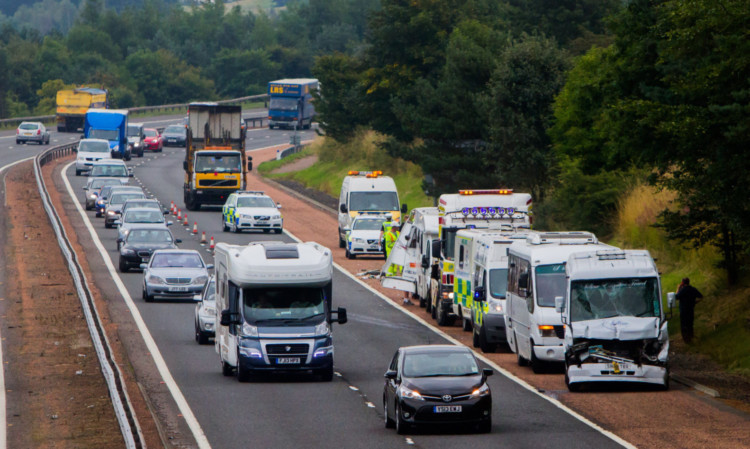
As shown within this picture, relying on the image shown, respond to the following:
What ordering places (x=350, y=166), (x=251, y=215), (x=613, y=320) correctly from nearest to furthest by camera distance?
(x=613, y=320) < (x=251, y=215) < (x=350, y=166)

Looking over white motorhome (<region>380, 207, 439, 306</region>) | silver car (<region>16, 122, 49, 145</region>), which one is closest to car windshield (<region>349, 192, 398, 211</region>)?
white motorhome (<region>380, 207, 439, 306</region>)

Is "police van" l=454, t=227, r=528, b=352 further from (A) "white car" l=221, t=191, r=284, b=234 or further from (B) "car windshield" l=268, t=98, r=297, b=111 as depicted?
(B) "car windshield" l=268, t=98, r=297, b=111

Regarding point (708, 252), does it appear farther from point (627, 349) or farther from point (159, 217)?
point (159, 217)

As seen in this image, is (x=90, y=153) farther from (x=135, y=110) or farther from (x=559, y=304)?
(x=559, y=304)

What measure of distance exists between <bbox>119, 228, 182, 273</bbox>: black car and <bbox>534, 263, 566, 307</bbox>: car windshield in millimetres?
18589

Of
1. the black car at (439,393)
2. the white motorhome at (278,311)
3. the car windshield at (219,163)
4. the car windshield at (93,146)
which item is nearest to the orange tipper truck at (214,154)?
the car windshield at (219,163)

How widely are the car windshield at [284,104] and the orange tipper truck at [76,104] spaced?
1602cm

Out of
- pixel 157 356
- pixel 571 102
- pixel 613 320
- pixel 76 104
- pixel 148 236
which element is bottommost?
pixel 157 356

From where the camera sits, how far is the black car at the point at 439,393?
18422mm

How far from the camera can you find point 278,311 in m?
23.5

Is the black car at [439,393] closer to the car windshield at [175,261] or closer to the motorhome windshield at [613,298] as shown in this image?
the motorhome windshield at [613,298]

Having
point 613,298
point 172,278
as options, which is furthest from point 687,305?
point 172,278

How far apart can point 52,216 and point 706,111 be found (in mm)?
36983

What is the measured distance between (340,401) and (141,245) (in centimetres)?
2054
